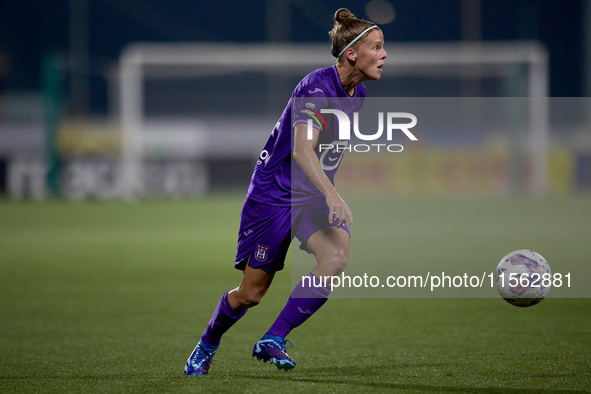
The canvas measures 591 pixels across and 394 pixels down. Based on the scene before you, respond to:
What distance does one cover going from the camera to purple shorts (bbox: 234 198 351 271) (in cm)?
393

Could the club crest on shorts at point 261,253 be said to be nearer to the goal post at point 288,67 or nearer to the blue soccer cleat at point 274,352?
the blue soccer cleat at point 274,352

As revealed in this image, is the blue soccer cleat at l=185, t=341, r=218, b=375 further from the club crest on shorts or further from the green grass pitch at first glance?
the club crest on shorts

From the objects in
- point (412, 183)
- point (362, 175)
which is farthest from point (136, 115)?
point (412, 183)

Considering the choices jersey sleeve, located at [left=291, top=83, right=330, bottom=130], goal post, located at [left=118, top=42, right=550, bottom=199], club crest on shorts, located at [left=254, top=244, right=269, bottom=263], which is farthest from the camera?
goal post, located at [left=118, top=42, right=550, bottom=199]

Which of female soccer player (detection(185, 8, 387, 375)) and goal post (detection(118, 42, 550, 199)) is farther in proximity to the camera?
goal post (detection(118, 42, 550, 199))

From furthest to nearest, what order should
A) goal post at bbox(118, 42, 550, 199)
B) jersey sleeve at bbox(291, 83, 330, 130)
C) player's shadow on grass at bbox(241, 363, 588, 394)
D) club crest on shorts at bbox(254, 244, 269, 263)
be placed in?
goal post at bbox(118, 42, 550, 199)
club crest on shorts at bbox(254, 244, 269, 263)
jersey sleeve at bbox(291, 83, 330, 130)
player's shadow on grass at bbox(241, 363, 588, 394)

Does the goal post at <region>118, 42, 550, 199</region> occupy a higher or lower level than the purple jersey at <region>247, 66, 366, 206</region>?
higher

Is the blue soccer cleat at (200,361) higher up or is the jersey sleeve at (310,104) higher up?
the jersey sleeve at (310,104)

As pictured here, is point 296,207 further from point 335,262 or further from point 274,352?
point 274,352

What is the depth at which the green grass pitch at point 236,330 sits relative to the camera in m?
3.87

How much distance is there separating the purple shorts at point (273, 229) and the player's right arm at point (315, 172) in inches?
12.1

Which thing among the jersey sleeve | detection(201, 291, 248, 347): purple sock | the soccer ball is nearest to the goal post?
the soccer ball

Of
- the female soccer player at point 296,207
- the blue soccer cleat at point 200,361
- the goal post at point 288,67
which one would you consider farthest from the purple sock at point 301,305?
the goal post at point 288,67

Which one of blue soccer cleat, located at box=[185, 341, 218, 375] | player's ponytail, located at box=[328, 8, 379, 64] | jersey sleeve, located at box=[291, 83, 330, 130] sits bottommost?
blue soccer cleat, located at box=[185, 341, 218, 375]
